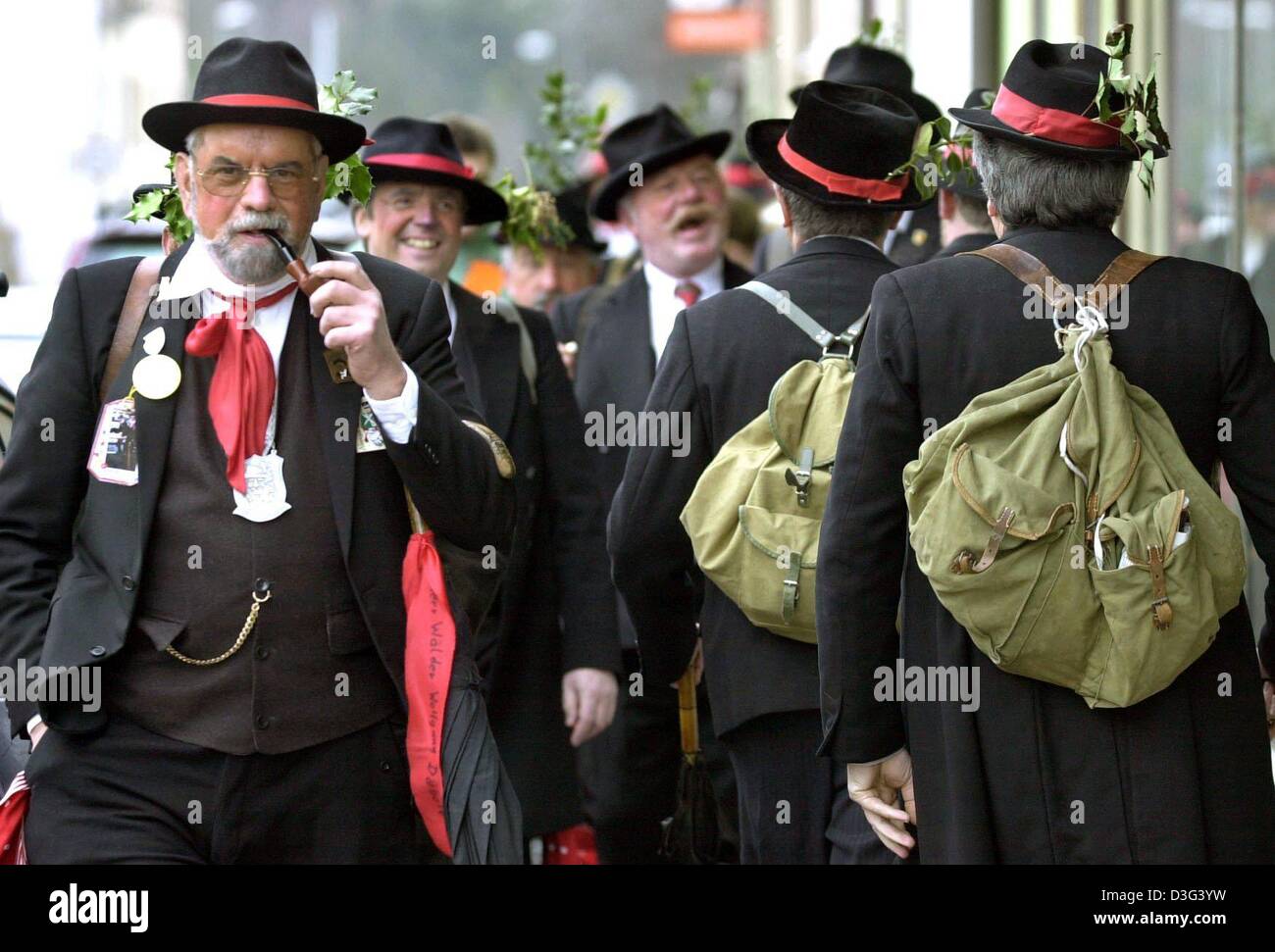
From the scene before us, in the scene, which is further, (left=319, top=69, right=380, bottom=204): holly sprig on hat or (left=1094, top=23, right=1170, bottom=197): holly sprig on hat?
(left=319, top=69, right=380, bottom=204): holly sprig on hat

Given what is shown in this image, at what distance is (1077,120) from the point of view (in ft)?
13.2

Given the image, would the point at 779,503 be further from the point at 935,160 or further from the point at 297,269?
the point at 297,269

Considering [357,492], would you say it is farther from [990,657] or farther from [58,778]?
[990,657]

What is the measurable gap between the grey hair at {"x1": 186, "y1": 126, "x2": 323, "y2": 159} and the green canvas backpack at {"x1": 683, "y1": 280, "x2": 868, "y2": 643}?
1.18 m

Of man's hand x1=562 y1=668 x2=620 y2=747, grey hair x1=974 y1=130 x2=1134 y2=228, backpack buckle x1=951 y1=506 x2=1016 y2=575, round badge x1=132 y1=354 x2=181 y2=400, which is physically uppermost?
grey hair x1=974 y1=130 x2=1134 y2=228

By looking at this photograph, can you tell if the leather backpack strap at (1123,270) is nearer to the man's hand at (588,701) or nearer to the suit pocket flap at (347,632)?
the suit pocket flap at (347,632)

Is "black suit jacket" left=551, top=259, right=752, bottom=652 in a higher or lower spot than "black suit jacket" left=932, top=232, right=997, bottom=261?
lower

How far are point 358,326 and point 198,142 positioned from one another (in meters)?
0.66

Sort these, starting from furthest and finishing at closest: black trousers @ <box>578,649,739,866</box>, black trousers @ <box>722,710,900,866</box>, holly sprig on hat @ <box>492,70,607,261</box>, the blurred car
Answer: the blurred car
holly sprig on hat @ <box>492,70,607,261</box>
black trousers @ <box>578,649,739,866</box>
black trousers @ <box>722,710,900,866</box>

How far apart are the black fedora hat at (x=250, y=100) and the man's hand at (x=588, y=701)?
2.20 m

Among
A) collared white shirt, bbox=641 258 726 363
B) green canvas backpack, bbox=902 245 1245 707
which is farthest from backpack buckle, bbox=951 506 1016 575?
collared white shirt, bbox=641 258 726 363

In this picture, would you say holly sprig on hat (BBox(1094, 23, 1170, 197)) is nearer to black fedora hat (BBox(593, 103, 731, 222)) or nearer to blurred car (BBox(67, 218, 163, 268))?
black fedora hat (BBox(593, 103, 731, 222))

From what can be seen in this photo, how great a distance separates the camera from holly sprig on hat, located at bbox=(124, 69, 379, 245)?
479 cm
